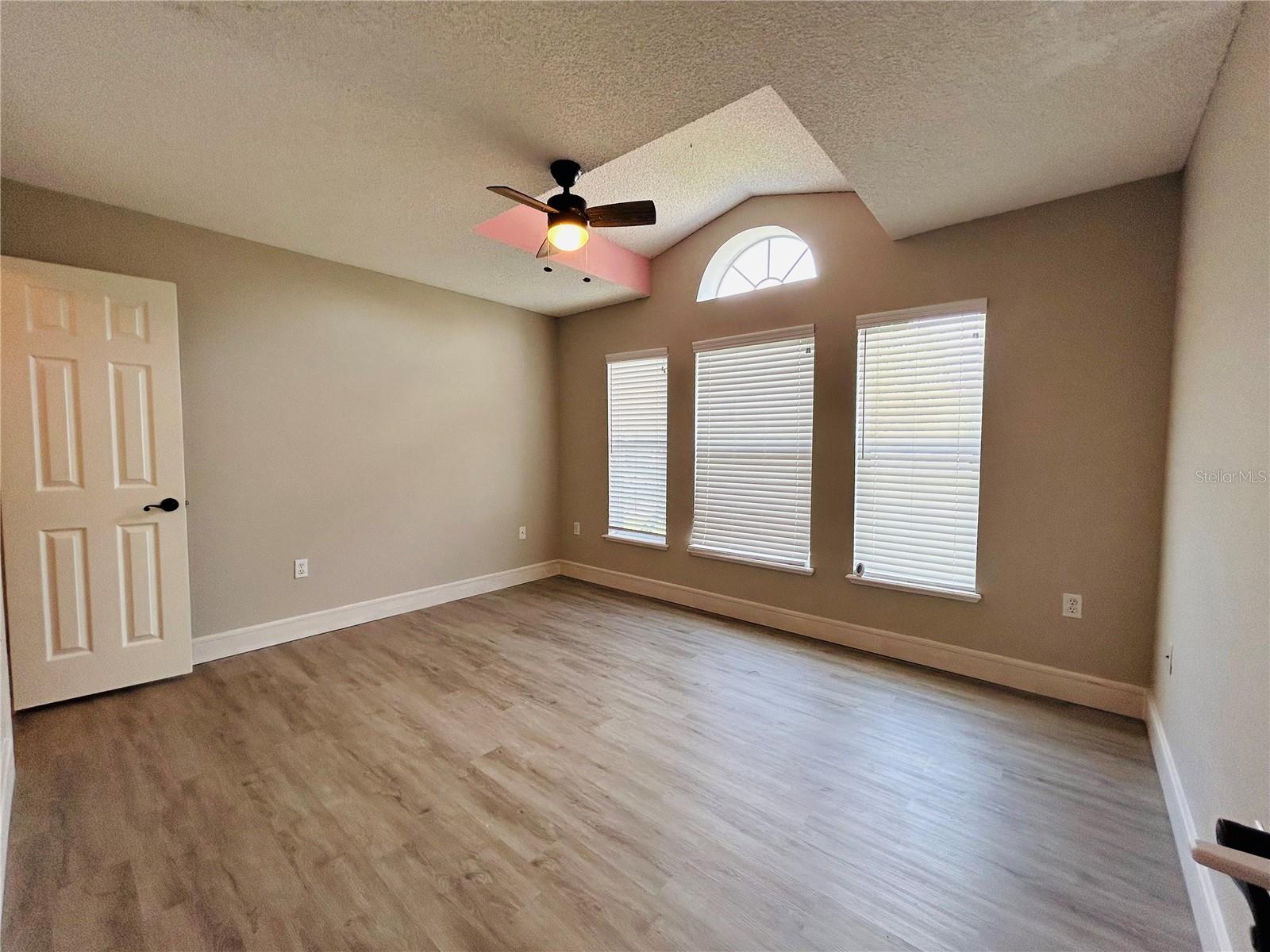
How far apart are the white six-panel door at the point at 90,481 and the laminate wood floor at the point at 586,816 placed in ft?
0.93

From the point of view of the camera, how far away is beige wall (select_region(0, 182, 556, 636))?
2.89 metres

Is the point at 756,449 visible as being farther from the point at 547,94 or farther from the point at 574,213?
the point at 547,94

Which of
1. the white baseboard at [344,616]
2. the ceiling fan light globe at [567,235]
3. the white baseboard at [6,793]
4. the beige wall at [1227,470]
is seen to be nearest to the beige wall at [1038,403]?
the beige wall at [1227,470]

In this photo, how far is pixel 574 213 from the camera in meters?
2.31

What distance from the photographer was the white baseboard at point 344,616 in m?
3.06

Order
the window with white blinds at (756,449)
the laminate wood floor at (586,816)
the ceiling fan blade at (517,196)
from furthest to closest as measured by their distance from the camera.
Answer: the window with white blinds at (756,449), the ceiling fan blade at (517,196), the laminate wood floor at (586,816)

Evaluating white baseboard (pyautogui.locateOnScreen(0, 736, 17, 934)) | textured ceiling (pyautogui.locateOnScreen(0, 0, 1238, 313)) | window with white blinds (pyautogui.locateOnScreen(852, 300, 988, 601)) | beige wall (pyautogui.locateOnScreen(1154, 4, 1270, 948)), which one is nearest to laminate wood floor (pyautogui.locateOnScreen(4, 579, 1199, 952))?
white baseboard (pyautogui.locateOnScreen(0, 736, 17, 934))

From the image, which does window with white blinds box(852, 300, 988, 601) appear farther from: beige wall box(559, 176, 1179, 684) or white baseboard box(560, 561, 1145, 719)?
white baseboard box(560, 561, 1145, 719)

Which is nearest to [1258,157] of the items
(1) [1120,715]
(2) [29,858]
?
(1) [1120,715]

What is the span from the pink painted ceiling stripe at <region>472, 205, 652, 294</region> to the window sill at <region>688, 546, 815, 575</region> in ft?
7.30

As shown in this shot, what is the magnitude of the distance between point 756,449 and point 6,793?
3.86 meters

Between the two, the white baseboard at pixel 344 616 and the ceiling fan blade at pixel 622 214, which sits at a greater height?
the ceiling fan blade at pixel 622 214

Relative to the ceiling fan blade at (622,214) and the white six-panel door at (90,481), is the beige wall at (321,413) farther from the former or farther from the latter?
the ceiling fan blade at (622,214)

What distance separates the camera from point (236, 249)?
306cm
